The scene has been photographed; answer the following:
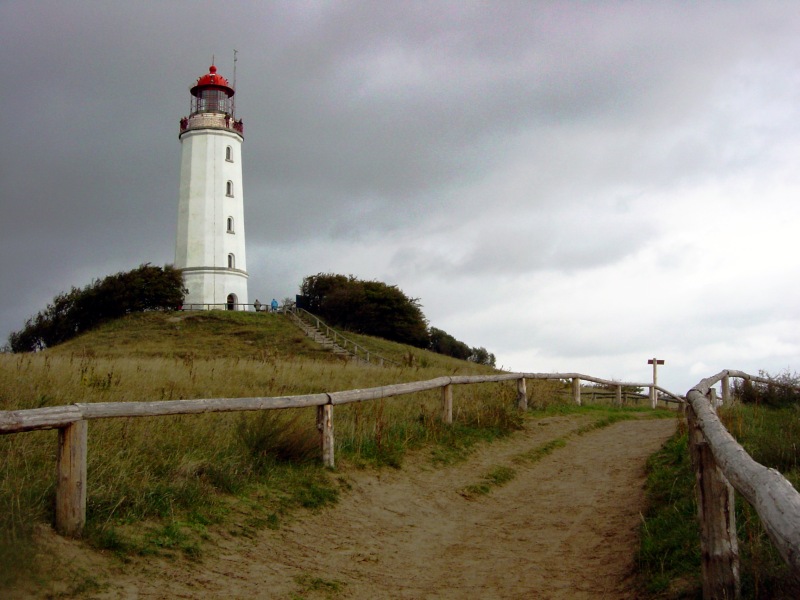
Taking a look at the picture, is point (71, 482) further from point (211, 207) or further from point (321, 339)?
point (211, 207)

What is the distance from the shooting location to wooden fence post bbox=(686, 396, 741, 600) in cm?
463

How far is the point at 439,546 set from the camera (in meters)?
7.71

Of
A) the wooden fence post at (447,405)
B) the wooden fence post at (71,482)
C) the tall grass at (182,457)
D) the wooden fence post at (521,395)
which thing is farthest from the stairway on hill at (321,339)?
the wooden fence post at (71,482)

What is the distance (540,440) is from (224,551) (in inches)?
Result: 331

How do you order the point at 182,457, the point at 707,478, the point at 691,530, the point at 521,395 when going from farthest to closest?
1. the point at 521,395
2. the point at 182,457
3. the point at 691,530
4. the point at 707,478

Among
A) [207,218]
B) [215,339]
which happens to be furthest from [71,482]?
[207,218]

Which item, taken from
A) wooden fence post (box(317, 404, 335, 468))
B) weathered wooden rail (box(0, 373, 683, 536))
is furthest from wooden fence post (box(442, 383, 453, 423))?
weathered wooden rail (box(0, 373, 683, 536))

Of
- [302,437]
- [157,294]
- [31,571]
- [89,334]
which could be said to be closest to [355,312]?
[157,294]

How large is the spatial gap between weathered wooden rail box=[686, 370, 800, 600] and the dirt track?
1272 millimetres

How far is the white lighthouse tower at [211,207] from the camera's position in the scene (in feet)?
171

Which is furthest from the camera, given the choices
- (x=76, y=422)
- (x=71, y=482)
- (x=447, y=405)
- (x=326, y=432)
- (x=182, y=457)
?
(x=447, y=405)

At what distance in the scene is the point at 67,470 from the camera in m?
5.85

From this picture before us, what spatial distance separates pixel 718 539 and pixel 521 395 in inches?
479

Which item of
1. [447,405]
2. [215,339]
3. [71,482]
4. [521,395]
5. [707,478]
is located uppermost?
[215,339]
